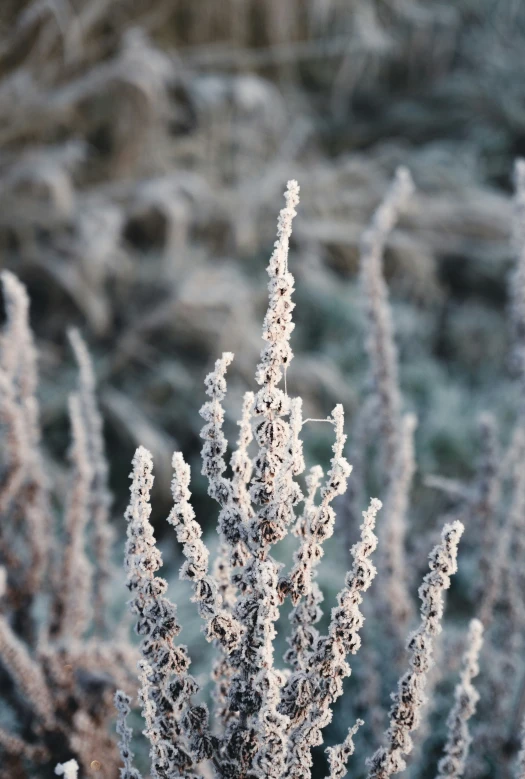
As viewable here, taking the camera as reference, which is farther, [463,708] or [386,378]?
[386,378]

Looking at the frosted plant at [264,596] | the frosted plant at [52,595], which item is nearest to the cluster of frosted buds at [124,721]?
the frosted plant at [264,596]

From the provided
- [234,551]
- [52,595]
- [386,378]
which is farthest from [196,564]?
[52,595]

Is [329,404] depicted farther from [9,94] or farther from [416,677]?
[416,677]

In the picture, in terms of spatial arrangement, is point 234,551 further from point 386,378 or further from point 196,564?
point 386,378

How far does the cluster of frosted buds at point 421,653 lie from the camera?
0.58 metres

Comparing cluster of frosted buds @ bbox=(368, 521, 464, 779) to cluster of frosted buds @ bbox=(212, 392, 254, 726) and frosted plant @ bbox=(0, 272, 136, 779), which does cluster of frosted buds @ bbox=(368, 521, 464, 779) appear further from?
frosted plant @ bbox=(0, 272, 136, 779)

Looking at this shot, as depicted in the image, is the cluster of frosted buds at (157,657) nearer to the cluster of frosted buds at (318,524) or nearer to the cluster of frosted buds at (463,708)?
the cluster of frosted buds at (318,524)

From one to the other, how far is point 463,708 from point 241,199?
214 cm

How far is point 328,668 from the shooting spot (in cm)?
62

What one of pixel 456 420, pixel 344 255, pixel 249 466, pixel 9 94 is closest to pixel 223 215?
pixel 344 255

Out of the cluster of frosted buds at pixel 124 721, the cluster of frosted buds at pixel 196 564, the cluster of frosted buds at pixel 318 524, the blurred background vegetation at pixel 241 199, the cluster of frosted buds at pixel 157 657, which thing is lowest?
the cluster of frosted buds at pixel 124 721

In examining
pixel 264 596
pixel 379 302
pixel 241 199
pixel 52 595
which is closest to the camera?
pixel 264 596

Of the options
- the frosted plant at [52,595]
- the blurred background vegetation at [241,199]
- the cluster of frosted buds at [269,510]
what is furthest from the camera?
the blurred background vegetation at [241,199]

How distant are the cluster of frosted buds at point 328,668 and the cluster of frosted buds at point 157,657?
0.28 feet
